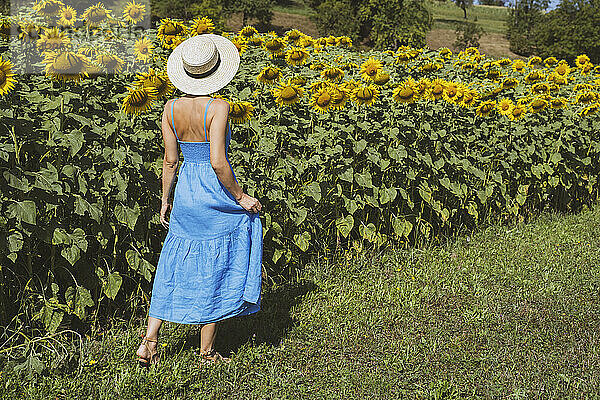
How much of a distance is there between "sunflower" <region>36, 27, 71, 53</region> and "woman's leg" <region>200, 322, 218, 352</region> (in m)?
1.58

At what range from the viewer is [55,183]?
3.03 metres

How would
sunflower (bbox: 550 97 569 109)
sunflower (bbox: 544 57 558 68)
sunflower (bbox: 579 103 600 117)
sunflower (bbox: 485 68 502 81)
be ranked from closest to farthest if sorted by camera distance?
1. sunflower (bbox: 550 97 569 109)
2. sunflower (bbox: 579 103 600 117)
3. sunflower (bbox: 485 68 502 81)
4. sunflower (bbox: 544 57 558 68)

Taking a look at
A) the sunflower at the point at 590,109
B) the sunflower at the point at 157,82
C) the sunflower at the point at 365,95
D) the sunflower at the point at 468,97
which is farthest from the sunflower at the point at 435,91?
the sunflower at the point at 157,82

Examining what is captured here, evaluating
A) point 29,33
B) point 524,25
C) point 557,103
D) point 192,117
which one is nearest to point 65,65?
point 29,33

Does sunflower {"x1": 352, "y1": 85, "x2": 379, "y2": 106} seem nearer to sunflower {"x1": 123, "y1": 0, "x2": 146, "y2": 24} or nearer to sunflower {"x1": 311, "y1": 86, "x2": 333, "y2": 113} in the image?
sunflower {"x1": 311, "y1": 86, "x2": 333, "y2": 113}

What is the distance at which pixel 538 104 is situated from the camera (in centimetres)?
561

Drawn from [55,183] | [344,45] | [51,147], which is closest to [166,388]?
[55,183]

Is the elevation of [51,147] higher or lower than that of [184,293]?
higher

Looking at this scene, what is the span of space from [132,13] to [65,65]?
2338 millimetres

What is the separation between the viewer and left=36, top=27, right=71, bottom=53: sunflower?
10.4 ft

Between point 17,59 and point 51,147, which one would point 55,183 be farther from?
point 17,59

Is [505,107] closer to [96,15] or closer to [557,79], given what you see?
[557,79]

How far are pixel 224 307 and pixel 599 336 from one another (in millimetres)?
2242

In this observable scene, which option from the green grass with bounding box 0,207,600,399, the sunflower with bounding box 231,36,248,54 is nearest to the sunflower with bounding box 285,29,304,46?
the sunflower with bounding box 231,36,248,54
